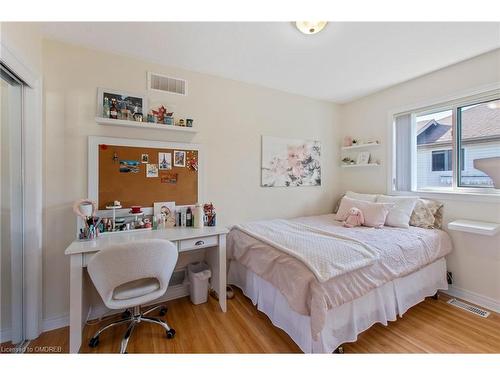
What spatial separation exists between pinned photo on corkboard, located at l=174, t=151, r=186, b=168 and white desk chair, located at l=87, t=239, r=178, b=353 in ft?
3.36

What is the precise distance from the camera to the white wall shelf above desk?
74.6 inches

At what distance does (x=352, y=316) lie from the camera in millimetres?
1540

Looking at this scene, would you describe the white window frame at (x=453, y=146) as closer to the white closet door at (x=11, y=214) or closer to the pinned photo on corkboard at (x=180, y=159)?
the pinned photo on corkboard at (x=180, y=159)

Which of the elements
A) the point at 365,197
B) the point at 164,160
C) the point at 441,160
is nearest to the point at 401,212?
the point at 365,197

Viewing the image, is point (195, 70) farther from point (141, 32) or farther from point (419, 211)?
point (419, 211)

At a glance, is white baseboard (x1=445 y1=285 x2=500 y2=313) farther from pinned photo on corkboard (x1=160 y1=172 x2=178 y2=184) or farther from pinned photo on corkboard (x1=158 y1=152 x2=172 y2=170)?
pinned photo on corkboard (x1=158 y1=152 x2=172 y2=170)

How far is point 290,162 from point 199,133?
134 cm

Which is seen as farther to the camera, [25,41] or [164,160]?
[164,160]

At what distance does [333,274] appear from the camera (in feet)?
4.52

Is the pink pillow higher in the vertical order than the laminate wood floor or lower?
higher

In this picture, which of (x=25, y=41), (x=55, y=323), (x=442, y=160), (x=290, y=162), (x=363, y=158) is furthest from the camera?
(x=363, y=158)

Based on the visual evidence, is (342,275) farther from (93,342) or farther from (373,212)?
(93,342)

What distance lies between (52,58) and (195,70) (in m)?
1.23

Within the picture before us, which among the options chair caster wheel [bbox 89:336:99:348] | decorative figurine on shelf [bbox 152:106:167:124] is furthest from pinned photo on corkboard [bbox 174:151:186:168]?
chair caster wheel [bbox 89:336:99:348]
